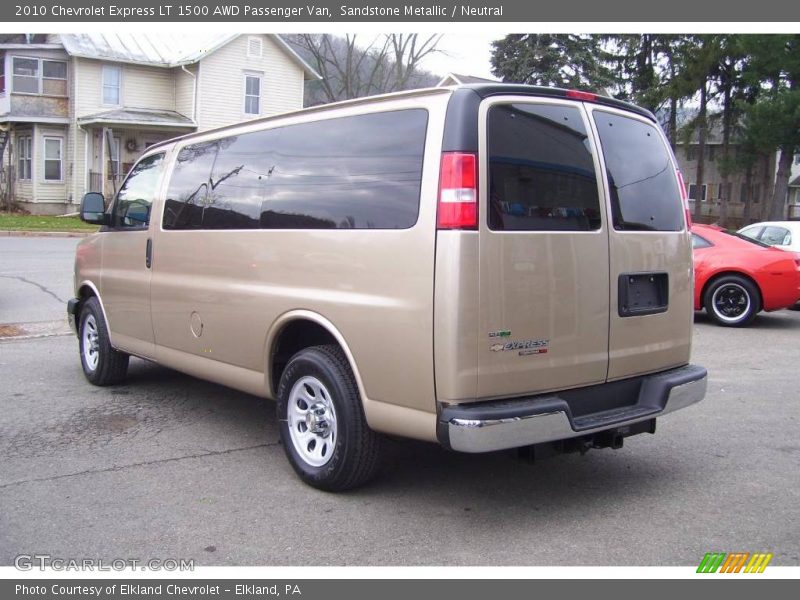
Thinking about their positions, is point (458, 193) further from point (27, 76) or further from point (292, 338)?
point (27, 76)

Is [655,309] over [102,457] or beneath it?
over

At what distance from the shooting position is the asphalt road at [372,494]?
3.97 metres

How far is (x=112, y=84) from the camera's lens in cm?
3228

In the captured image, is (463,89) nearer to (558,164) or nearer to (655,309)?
(558,164)

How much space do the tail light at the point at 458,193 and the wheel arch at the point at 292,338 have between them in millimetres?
974

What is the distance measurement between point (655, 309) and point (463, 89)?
1.76m

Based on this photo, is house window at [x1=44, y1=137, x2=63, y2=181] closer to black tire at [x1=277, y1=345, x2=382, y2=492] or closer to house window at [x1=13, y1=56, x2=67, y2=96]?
house window at [x1=13, y1=56, x2=67, y2=96]

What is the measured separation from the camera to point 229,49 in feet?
109

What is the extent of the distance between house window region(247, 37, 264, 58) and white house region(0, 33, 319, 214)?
0.14ft

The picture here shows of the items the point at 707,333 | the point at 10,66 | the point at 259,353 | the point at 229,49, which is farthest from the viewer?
the point at 229,49

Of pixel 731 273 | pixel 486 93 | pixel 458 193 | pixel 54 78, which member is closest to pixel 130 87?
pixel 54 78

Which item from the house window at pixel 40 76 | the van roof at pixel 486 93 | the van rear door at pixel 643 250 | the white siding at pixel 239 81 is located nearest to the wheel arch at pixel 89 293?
the van roof at pixel 486 93

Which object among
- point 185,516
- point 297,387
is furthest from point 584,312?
point 185,516

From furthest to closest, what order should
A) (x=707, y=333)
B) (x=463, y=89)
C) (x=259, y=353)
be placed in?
(x=707, y=333)
(x=259, y=353)
(x=463, y=89)
